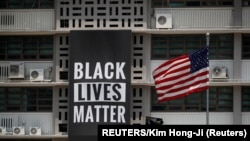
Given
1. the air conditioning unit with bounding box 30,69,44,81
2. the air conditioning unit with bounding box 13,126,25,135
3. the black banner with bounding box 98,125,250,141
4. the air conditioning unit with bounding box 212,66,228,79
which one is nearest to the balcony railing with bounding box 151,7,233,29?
the air conditioning unit with bounding box 212,66,228,79

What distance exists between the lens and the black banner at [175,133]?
19.7 m

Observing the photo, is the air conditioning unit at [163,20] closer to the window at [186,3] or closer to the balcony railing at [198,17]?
the balcony railing at [198,17]

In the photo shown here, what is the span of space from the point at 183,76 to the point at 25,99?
32.4ft

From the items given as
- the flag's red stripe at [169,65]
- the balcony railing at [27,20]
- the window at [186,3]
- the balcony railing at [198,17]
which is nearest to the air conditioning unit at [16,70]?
the balcony railing at [27,20]

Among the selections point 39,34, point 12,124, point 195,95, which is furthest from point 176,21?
point 12,124

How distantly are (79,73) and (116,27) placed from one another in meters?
2.36

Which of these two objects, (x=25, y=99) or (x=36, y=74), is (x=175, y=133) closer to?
(x=36, y=74)

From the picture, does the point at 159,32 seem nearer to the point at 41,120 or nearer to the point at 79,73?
the point at 79,73

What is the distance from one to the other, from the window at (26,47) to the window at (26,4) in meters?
1.23

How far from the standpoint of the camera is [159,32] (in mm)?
32188

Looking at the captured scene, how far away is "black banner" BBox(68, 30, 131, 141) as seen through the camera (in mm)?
31969

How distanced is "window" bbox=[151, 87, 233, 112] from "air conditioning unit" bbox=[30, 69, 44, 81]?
4498mm

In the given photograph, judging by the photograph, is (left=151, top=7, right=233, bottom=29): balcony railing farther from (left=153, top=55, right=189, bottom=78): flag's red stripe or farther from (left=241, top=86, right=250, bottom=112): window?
(left=153, top=55, right=189, bottom=78): flag's red stripe

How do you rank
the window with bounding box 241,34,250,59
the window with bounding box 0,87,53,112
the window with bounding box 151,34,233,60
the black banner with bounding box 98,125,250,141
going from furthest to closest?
the window with bounding box 0,87,53,112 < the window with bounding box 151,34,233,60 < the window with bounding box 241,34,250,59 < the black banner with bounding box 98,125,250,141
